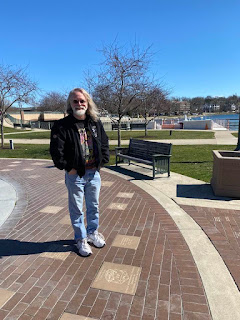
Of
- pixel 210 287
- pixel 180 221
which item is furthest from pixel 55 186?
pixel 210 287

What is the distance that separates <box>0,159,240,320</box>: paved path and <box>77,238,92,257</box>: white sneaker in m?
0.06

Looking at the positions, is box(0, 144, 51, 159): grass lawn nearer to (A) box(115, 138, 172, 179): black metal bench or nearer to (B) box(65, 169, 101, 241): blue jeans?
(A) box(115, 138, 172, 179): black metal bench

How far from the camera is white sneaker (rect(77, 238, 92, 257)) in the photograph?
282cm

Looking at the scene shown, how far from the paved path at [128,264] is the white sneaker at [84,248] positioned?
0.06m

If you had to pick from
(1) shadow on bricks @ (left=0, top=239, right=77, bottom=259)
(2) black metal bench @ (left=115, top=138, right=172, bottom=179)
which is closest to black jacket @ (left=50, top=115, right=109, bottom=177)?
(1) shadow on bricks @ (left=0, top=239, right=77, bottom=259)

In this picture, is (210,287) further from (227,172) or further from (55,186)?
(55,186)

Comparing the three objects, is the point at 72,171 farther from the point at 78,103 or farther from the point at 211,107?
the point at 211,107

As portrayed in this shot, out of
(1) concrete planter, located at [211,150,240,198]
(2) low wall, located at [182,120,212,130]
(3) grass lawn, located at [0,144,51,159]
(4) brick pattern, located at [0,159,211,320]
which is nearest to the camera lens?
(4) brick pattern, located at [0,159,211,320]

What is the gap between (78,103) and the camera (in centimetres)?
258

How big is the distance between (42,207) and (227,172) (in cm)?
359

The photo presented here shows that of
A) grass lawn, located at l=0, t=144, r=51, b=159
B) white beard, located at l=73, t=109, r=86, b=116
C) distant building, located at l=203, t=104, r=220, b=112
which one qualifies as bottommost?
grass lawn, located at l=0, t=144, r=51, b=159

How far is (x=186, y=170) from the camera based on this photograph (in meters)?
7.46

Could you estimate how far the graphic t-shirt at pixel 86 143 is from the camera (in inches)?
105

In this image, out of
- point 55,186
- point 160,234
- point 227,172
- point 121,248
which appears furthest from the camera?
point 55,186
